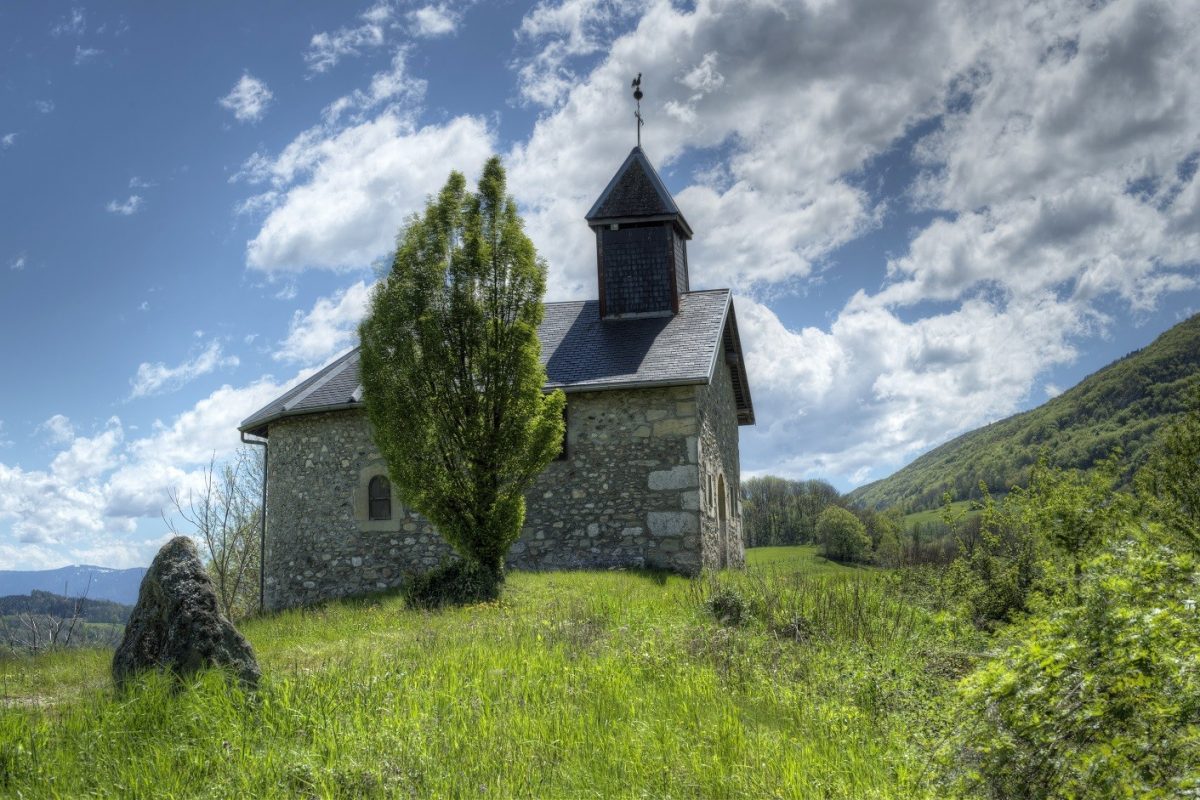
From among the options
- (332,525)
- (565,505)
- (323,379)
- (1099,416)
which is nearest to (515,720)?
(565,505)

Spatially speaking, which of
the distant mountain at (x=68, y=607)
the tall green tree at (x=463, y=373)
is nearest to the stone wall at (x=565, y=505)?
the tall green tree at (x=463, y=373)

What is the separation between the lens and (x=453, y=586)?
43.8 ft

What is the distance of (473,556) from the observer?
14086 millimetres

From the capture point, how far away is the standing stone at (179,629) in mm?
6371

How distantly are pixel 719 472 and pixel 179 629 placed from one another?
561 inches

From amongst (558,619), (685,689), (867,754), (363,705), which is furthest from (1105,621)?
(558,619)

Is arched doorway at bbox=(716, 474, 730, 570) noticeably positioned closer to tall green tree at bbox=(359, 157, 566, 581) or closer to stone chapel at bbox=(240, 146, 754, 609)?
stone chapel at bbox=(240, 146, 754, 609)

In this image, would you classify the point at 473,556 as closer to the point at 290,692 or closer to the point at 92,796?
the point at 290,692

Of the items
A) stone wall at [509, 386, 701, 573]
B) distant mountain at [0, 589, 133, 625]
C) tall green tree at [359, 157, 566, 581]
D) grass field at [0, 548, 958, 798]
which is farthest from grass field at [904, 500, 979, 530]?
distant mountain at [0, 589, 133, 625]

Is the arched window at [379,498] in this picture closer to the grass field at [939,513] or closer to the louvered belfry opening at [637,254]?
the louvered belfry opening at [637,254]

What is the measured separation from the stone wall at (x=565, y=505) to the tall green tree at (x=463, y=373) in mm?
2430

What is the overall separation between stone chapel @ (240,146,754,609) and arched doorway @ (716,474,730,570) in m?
0.05

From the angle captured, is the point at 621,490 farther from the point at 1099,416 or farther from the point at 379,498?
the point at 1099,416

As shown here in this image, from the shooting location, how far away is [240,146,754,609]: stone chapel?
1678 cm
